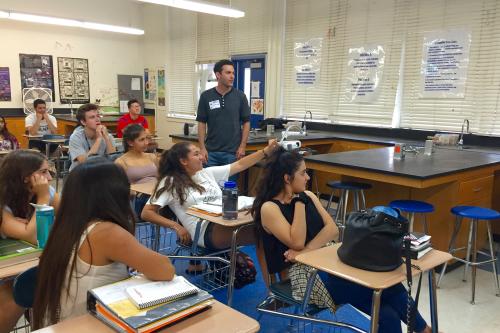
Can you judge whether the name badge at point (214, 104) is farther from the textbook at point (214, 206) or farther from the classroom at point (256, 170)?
the textbook at point (214, 206)

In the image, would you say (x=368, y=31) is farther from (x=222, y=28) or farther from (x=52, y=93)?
(x=52, y=93)

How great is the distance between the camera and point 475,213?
299cm

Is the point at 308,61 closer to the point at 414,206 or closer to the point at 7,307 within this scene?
the point at 414,206

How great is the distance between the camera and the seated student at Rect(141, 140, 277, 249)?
2.57 meters

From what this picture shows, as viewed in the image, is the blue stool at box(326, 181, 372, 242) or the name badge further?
the name badge

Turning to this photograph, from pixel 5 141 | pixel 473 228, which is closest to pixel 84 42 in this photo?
pixel 5 141

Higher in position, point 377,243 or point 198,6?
point 198,6

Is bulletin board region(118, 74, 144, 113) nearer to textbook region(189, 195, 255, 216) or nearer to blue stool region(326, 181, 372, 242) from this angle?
blue stool region(326, 181, 372, 242)

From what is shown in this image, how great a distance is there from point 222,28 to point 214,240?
5.95m

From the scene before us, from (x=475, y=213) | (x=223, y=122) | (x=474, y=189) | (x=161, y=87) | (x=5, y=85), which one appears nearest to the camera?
(x=475, y=213)

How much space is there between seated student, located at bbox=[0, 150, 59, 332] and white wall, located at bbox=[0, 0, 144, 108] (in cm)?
693

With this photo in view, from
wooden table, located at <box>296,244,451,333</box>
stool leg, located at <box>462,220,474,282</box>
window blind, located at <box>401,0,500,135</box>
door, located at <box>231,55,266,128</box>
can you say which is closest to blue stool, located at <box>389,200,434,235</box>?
stool leg, located at <box>462,220,474,282</box>

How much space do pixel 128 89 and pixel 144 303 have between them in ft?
29.1

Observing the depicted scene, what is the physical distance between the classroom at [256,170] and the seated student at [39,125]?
0.03 m
